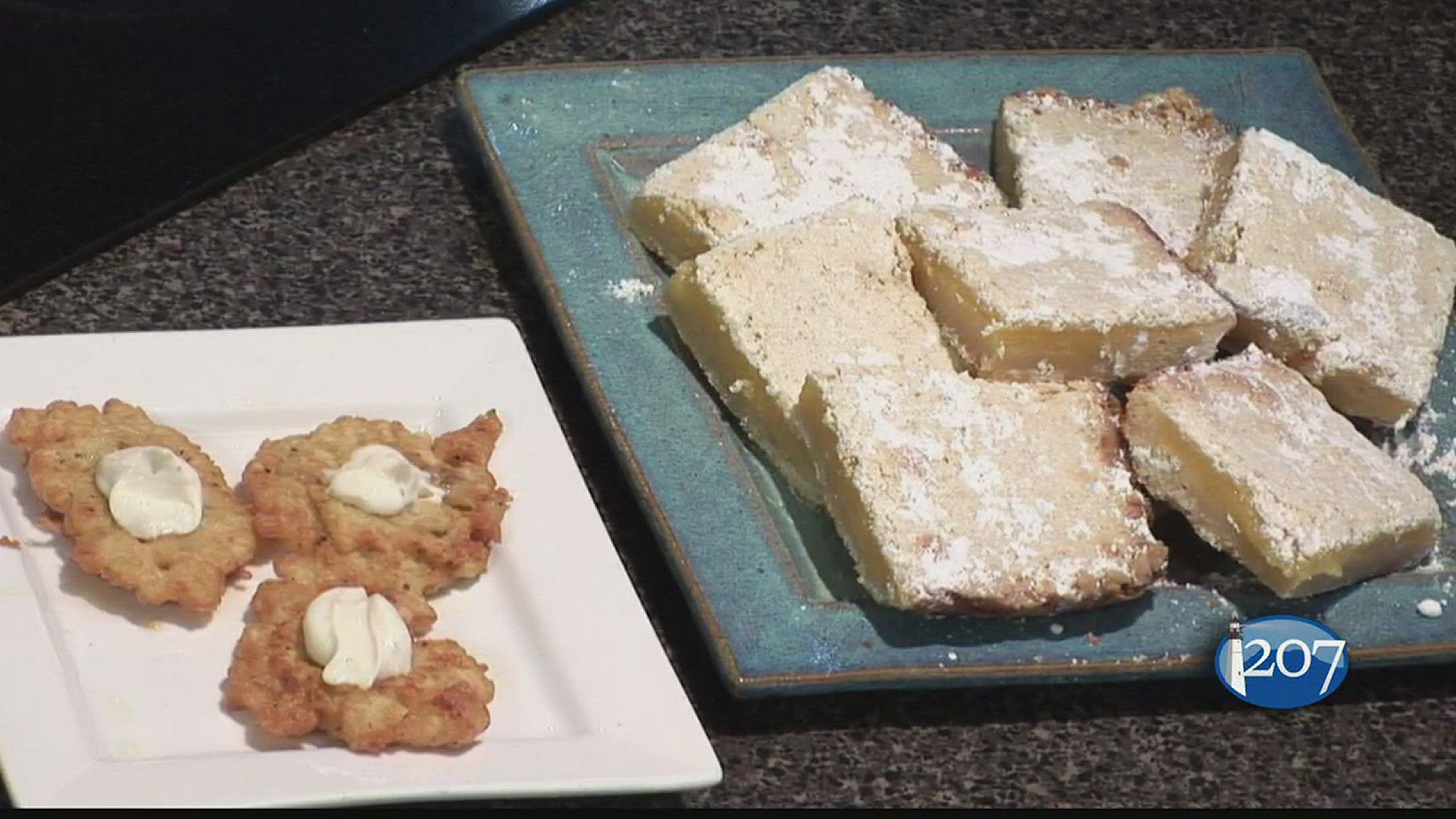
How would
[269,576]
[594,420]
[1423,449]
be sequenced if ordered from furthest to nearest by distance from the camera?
[1423,449], [594,420], [269,576]

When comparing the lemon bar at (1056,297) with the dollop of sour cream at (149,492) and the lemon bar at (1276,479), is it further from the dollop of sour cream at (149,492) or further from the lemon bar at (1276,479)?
the dollop of sour cream at (149,492)

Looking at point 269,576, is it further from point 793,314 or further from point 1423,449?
point 1423,449

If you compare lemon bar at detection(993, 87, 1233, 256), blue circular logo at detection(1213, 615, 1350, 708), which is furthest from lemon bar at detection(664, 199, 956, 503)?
blue circular logo at detection(1213, 615, 1350, 708)

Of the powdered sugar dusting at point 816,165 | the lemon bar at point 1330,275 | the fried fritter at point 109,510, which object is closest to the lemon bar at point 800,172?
the powdered sugar dusting at point 816,165

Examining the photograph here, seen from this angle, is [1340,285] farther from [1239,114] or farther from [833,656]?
[833,656]

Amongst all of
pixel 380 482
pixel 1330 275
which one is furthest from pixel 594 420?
pixel 1330 275

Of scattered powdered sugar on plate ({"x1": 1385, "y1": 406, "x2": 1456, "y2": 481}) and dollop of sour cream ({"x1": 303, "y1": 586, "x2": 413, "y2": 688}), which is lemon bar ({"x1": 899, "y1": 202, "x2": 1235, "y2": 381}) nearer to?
scattered powdered sugar on plate ({"x1": 1385, "y1": 406, "x2": 1456, "y2": 481})
